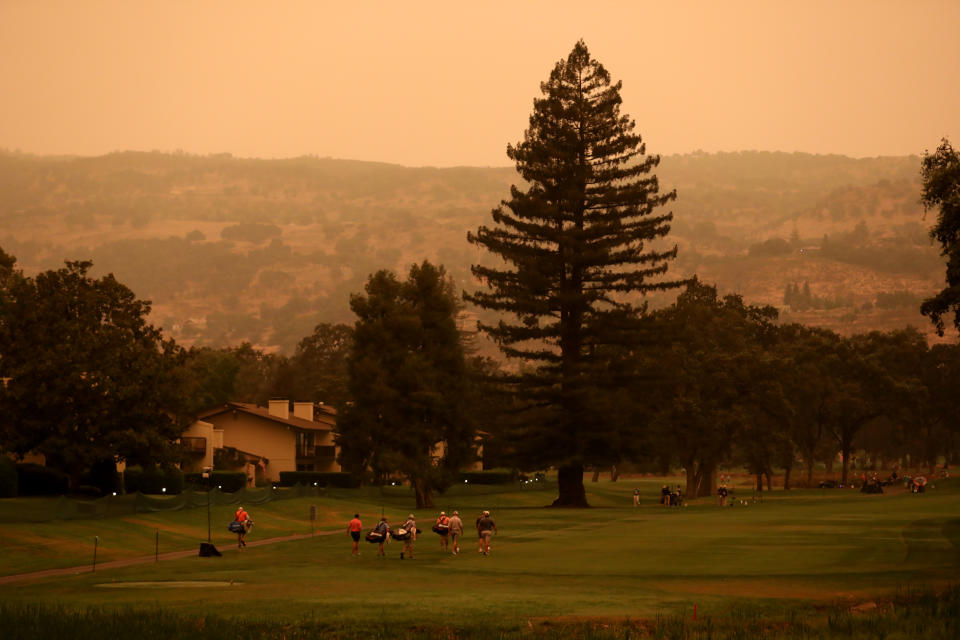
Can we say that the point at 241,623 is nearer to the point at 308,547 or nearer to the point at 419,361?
the point at 308,547

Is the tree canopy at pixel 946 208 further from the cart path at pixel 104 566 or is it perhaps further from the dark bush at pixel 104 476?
the dark bush at pixel 104 476

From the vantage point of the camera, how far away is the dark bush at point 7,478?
66750 mm

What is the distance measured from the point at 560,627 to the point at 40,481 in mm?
55764

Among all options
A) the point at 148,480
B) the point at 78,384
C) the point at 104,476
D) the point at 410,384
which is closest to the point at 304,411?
the point at 148,480

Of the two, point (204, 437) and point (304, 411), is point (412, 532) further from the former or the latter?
point (304, 411)

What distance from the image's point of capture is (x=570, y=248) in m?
86.1

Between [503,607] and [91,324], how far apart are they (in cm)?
5013

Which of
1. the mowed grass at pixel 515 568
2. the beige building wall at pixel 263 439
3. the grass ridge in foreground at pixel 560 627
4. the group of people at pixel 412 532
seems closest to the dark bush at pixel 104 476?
the mowed grass at pixel 515 568

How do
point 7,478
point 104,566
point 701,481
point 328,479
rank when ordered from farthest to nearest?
point 701,481, point 328,479, point 7,478, point 104,566

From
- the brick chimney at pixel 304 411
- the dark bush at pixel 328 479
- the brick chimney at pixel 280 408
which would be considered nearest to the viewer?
the dark bush at pixel 328 479

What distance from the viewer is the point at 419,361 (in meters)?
83.3

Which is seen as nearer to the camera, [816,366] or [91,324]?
[91,324]

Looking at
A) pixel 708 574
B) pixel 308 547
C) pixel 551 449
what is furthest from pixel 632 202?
pixel 708 574

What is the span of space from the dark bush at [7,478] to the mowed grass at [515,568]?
10.8 m
